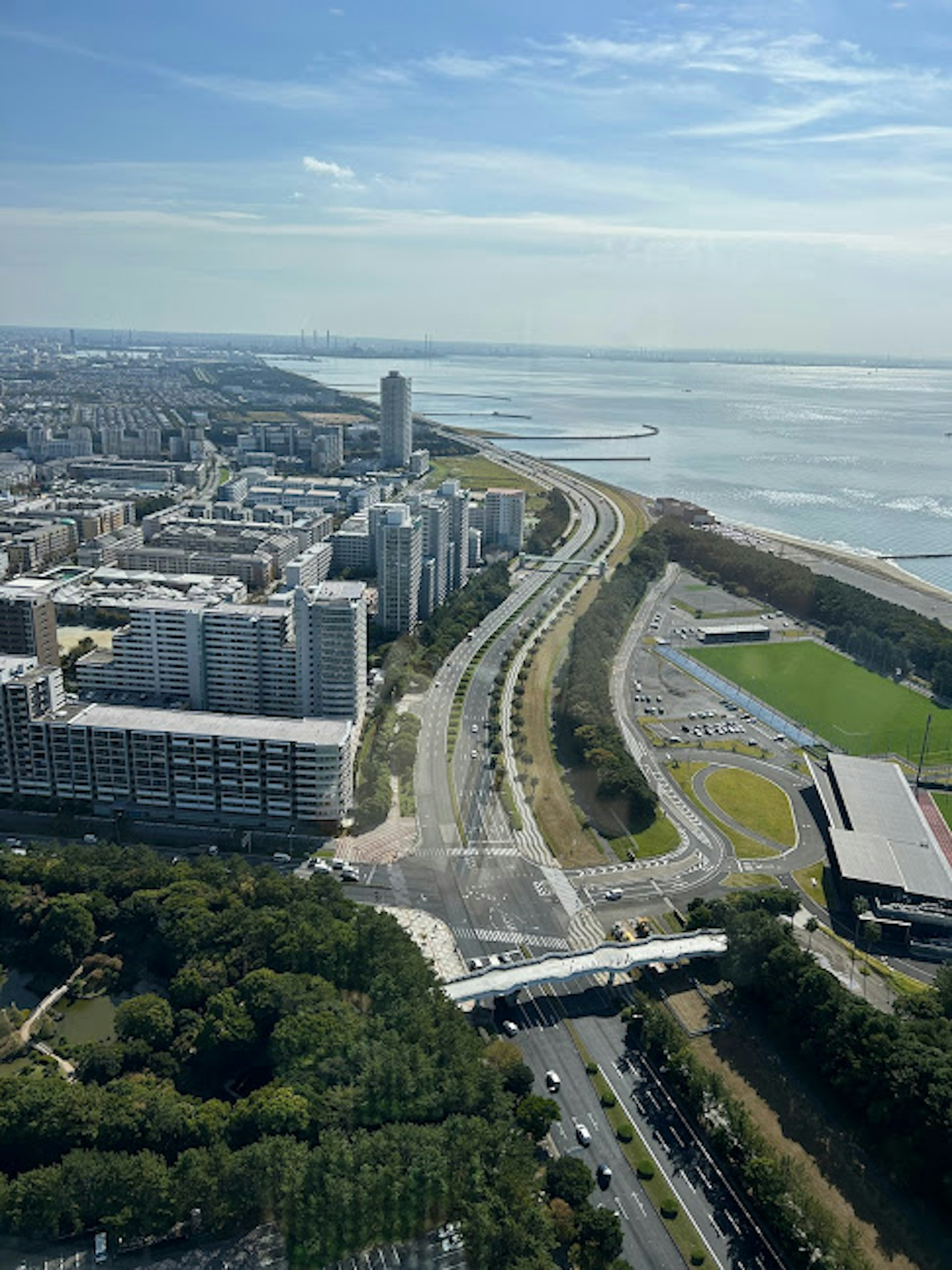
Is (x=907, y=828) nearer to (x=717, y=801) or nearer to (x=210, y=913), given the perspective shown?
(x=717, y=801)

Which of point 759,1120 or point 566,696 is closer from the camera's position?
point 759,1120

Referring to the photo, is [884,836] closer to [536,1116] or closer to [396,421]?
[536,1116]

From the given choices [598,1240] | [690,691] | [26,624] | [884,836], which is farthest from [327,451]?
[598,1240]

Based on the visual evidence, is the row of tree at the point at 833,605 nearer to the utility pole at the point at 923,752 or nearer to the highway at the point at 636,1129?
the utility pole at the point at 923,752

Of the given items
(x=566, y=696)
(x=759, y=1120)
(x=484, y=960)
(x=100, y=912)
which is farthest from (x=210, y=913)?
(x=566, y=696)

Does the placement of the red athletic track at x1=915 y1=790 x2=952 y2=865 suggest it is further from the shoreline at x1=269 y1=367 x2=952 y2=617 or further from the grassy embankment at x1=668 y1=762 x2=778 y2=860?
A: the shoreline at x1=269 y1=367 x2=952 y2=617
